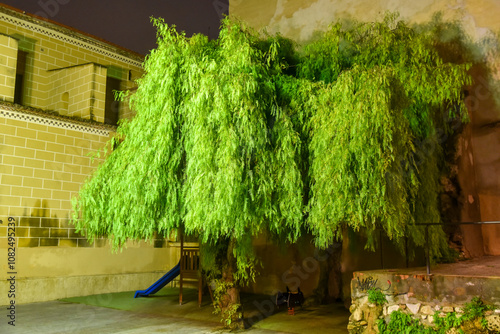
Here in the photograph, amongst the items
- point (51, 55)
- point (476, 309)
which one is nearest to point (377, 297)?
point (476, 309)

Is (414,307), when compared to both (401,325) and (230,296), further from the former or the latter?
(230,296)

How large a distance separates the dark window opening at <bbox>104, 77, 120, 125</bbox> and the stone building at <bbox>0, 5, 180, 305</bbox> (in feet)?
0.18

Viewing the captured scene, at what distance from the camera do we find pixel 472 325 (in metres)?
5.51

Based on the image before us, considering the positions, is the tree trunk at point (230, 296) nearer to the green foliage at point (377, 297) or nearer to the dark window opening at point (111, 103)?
the green foliage at point (377, 297)

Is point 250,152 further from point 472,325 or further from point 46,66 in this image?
point 46,66

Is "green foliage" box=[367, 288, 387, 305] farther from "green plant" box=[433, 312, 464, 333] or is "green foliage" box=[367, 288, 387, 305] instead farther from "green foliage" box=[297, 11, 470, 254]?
"green foliage" box=[297, 11, 470, 254]

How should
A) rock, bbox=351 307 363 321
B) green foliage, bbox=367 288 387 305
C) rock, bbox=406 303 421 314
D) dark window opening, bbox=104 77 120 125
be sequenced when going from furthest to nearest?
dark window opening, bbox=104 77 120 125 < rock, bbox=351 307 363 321 < green foliage, bbox=367 288 387 305 < rock, bbox=406 303 421 314

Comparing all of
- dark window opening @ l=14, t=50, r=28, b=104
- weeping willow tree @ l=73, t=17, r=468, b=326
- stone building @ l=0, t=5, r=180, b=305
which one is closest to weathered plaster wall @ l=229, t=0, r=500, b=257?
weeping willow tree @ l=73, t=17, r=468, b=326

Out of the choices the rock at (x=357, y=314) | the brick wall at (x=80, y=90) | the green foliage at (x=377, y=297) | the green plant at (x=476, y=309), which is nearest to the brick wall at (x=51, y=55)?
the brick wall at (x=80, y=90)

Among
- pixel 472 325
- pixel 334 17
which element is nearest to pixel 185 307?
pixel 472 325

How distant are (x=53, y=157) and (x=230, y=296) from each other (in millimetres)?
6460

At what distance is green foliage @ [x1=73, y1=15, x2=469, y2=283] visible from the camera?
6430mm

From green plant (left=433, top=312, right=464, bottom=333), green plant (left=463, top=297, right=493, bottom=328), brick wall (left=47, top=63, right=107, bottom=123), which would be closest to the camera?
green plant (left=463, top=297, right=493, bottom=328)

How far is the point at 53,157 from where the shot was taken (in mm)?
11727
